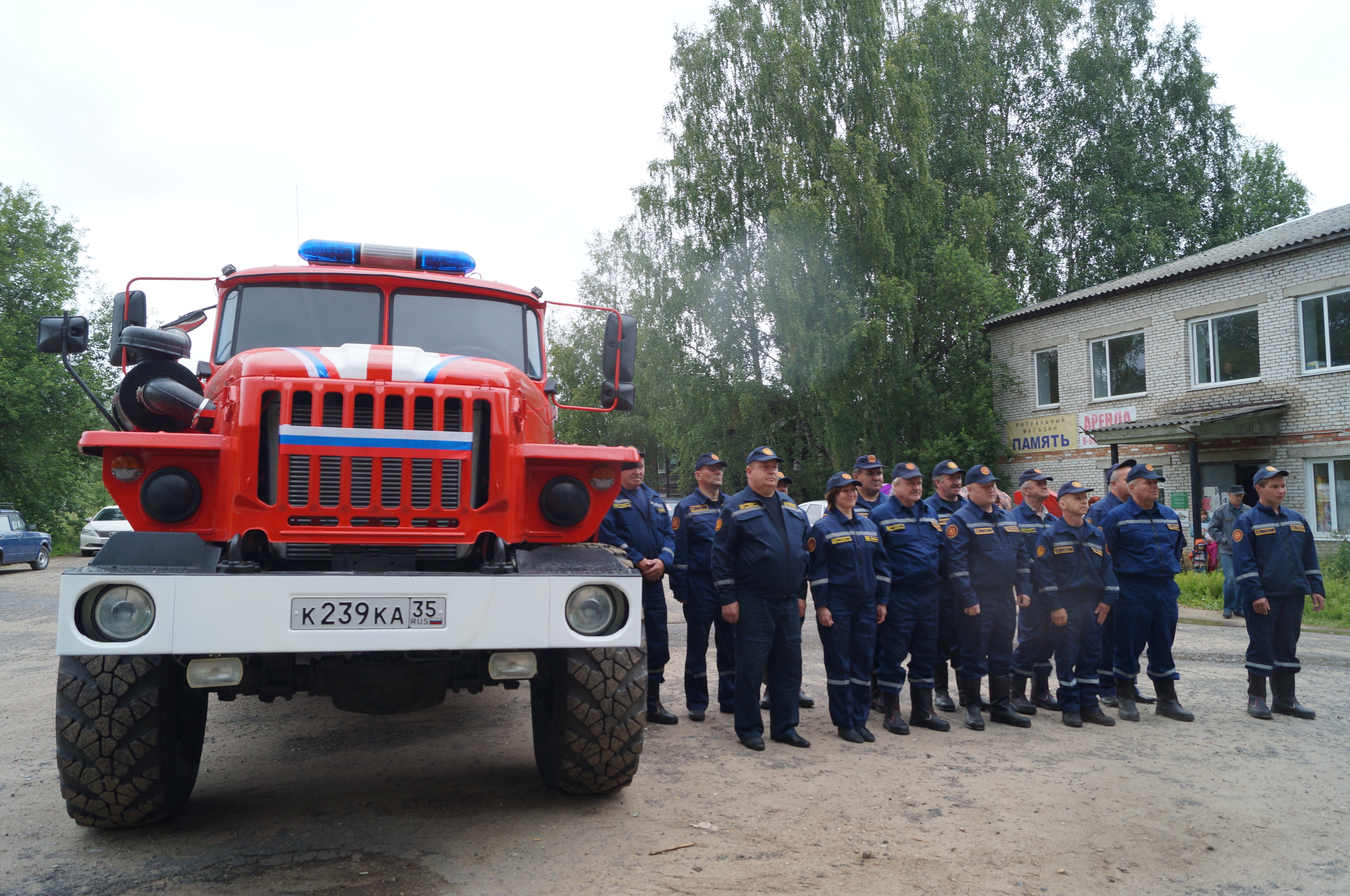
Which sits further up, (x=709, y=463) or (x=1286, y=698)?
(x=709, y=463)

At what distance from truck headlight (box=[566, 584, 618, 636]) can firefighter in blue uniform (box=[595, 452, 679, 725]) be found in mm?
2350

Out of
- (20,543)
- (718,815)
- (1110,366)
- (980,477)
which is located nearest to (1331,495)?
(1110,366)

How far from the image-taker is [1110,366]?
19562 mm

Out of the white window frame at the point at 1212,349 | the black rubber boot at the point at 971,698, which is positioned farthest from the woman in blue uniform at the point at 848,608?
the white window frame at the point at 1212,349

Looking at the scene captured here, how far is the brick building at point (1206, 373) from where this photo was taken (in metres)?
15.5

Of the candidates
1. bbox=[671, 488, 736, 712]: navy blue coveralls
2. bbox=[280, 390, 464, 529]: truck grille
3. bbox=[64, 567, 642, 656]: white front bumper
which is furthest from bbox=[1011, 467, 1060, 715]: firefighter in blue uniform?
bbox=[280, 390, 464, 529]: truck grille

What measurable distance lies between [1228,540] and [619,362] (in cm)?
1057

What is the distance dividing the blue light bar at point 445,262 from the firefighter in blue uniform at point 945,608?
12.3ft

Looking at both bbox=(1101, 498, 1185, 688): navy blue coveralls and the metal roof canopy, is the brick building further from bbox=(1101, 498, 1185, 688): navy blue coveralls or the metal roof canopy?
bbox=(1101, 498, 1185, 688): navy blue coveralls

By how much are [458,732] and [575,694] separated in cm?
230

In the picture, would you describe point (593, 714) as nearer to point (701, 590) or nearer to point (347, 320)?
point (347, 320)

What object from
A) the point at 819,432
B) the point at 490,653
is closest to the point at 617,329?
the point at 490,653

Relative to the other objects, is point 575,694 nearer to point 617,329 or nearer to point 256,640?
point 256,640

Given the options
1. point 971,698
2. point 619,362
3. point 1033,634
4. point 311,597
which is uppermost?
point 619,362
